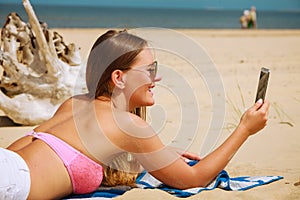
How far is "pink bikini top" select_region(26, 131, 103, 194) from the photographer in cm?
262

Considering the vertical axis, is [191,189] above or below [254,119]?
below

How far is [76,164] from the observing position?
2.62 meters

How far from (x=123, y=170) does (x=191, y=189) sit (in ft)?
1.33

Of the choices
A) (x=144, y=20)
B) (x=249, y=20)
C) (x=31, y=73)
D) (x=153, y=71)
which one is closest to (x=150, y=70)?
(x=153, y=71)

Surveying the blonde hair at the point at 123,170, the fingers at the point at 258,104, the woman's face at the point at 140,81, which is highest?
the woman's face at the point at 140,81

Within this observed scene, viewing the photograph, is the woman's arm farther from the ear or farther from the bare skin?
the ear

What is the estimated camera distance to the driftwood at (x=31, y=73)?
4805mm

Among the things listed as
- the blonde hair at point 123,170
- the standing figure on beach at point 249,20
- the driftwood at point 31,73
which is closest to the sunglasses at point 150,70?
the blonde hair at point 123,170

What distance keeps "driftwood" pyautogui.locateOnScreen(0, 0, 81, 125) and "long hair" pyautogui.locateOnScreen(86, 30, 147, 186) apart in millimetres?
2115

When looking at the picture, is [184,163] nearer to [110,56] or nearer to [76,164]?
[76,164]

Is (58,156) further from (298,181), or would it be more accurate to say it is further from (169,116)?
(169,116)

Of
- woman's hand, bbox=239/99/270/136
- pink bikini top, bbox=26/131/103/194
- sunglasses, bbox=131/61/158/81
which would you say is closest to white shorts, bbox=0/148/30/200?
pink bikini top, bbox=26/131/103/194

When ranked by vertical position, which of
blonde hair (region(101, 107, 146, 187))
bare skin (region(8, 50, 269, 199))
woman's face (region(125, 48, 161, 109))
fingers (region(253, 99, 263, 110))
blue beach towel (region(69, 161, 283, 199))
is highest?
woman's face (region(125, 48, 161, 109))

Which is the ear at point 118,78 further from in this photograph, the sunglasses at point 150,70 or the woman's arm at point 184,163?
the woman's arm at point 184,163
